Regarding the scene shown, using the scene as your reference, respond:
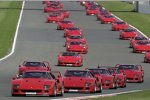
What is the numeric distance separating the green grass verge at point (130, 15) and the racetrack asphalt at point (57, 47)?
14.2 ft

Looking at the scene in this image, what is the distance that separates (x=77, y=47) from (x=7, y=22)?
31.9 meters

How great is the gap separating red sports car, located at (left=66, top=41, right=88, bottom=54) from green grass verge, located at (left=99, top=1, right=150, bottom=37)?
66.7 ft

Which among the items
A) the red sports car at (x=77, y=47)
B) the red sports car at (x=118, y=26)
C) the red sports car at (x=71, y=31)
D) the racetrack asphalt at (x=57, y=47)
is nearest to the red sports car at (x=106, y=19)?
the racetrack asphalt at (x=57, y=47)

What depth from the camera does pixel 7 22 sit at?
110m

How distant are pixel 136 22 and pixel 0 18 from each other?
19026 millimetres

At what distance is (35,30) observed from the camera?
100m

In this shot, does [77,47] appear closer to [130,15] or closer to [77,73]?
[77,73]

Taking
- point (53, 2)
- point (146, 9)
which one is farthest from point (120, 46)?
point (53, 2)

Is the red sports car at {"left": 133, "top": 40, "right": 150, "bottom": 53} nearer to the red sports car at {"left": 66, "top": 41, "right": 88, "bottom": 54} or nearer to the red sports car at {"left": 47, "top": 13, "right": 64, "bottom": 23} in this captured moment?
the red sports car at {"left": 66, "top": 41, "right": 88, "bottom": 54}

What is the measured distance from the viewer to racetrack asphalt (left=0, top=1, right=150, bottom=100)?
204ft

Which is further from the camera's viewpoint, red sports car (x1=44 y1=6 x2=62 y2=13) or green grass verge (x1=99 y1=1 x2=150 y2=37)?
red sports car (x1=44 y1=6 x2=62 y2=13)

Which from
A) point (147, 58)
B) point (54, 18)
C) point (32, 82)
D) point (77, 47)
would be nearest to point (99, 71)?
point (32, 82)

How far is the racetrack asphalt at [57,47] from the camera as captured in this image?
62156mm

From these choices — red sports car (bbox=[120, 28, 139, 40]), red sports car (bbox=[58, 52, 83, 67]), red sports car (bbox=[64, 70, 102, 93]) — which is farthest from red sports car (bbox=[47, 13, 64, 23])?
red sports car (bbox=[64, 70, 102, 93])
